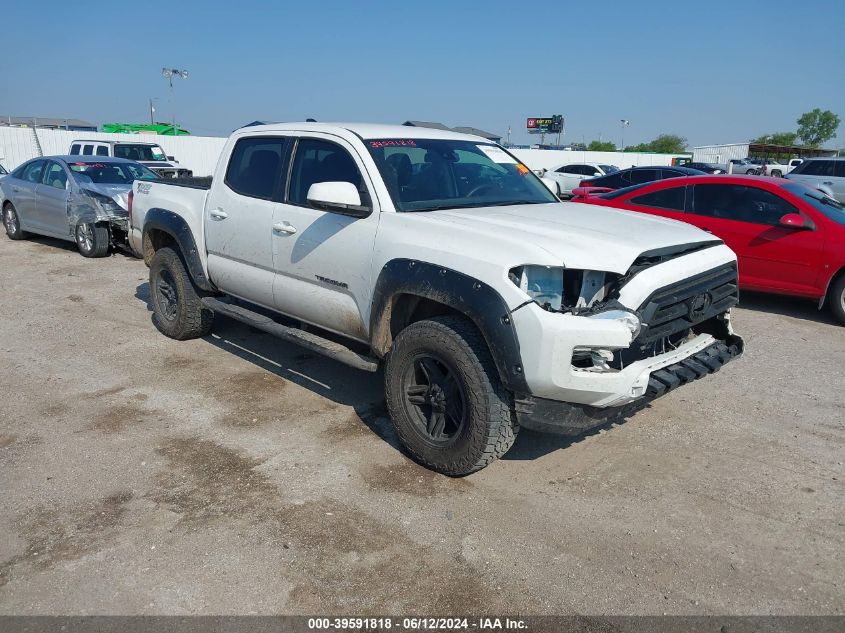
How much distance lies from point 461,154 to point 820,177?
18962 mm

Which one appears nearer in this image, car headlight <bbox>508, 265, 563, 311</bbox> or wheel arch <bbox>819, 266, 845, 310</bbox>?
car headlight <bbox>508, 265, 563, 311</bbox>

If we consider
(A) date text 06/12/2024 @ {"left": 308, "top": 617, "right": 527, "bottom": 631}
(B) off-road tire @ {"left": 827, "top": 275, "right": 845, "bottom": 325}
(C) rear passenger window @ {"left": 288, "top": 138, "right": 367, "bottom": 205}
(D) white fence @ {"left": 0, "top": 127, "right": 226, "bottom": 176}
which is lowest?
(A) date text 06/12/2024 @ {"left": 308, "top": 617, "right": 527, "bottom": 631}

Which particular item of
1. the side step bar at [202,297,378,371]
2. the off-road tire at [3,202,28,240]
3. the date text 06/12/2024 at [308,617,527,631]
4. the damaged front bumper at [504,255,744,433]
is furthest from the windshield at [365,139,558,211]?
the off-road tire at [3,202,28,240]

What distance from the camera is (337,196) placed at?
14.0 ft

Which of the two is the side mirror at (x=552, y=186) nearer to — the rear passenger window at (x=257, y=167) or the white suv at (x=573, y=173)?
the rear passenger window at (x=257, y=167)

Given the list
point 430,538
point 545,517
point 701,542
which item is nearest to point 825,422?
point 701,542

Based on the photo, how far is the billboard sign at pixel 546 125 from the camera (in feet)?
201

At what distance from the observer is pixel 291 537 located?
3512mm

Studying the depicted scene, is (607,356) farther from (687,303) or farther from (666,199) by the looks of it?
(666,199)

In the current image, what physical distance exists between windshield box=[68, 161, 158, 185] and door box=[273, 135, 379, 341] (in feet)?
24.1

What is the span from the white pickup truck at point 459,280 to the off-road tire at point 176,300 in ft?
2.10

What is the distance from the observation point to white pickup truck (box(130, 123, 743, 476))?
3562mm

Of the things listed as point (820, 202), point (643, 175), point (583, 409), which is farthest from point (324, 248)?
point (643, 175)

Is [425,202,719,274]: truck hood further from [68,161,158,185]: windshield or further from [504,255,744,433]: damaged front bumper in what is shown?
[68,161,158,185]: windshield
